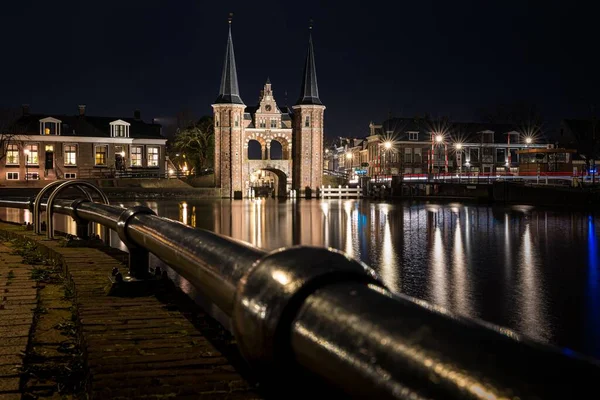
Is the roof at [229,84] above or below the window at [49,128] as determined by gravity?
above

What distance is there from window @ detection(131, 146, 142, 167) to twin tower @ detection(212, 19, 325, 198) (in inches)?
376

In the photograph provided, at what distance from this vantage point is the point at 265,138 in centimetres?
7406

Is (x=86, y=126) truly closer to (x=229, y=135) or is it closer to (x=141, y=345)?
(x=229, y=135)

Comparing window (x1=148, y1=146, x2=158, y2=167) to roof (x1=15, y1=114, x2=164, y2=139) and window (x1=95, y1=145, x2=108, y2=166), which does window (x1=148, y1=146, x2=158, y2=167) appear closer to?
roof (x1=15, y1=114, x2=164, y2=139)

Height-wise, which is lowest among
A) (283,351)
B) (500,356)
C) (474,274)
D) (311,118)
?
(474,274)

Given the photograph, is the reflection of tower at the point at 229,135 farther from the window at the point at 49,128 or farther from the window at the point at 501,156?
the window at the point at 501,156

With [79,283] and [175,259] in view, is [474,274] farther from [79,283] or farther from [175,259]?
[175,259]

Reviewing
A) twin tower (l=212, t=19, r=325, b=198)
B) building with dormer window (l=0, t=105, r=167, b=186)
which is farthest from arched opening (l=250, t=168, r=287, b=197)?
building with dormer window (l=0, t=105, r=167, b=186)

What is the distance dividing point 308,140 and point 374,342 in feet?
231

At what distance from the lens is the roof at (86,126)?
66.9 metres

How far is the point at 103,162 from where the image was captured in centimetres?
7006

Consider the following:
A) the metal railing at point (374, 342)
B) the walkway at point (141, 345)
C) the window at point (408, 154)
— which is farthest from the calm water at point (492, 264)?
the window at point (408, 154)

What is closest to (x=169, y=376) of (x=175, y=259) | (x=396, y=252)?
(x=175, y=259)

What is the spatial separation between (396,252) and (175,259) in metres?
12.0
